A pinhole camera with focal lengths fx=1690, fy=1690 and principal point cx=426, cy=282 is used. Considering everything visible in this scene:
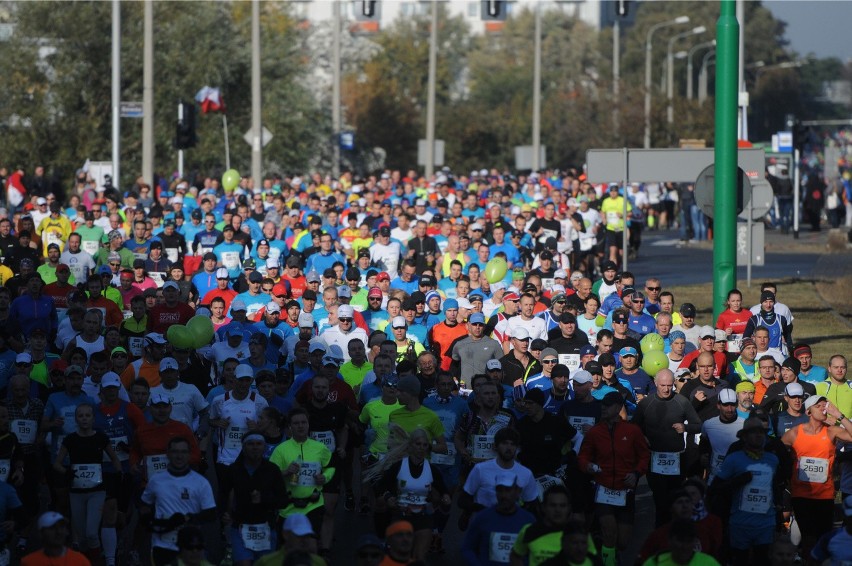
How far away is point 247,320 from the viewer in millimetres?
17781

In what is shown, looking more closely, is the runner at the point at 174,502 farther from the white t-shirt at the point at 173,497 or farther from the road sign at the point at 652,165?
the road sign at the point at 652,165

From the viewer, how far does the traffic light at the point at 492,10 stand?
3944 cm

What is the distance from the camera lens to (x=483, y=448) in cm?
1289

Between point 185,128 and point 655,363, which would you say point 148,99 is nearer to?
point 185,128

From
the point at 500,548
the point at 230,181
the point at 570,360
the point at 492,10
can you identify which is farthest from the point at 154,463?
the point at 492,10

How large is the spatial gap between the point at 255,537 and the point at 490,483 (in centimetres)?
160

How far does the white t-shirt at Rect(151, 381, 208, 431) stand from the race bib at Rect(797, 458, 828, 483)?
15.4ft

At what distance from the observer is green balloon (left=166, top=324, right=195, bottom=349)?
A: 1583cm

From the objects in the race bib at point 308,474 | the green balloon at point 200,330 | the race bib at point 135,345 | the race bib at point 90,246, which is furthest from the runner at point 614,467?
the race bib at point 90,246

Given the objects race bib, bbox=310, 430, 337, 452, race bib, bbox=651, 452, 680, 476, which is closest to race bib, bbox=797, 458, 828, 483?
race bib, bbox=651, 452, 680, 476

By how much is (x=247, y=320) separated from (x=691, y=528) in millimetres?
9141

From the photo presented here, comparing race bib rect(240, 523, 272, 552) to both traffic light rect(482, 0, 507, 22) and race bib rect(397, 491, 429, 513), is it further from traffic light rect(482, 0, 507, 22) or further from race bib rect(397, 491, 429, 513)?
traffic light rect(482, 0, 507, 22)

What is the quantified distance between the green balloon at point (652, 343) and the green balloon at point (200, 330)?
421cm

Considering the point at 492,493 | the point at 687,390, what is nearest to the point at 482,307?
A: the point at 687,390
